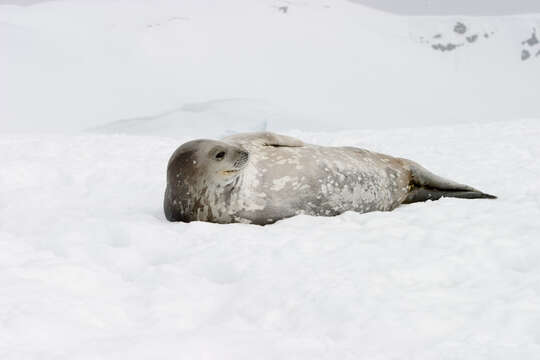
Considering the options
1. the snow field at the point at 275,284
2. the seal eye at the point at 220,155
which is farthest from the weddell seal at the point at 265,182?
the snow field at the point at 275,284

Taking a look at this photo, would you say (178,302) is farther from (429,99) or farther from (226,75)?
(429,99)

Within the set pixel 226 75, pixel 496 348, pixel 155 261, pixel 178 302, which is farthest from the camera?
pixel 226 75

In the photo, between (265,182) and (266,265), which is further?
(265,182)

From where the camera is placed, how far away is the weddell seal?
275 centimetres

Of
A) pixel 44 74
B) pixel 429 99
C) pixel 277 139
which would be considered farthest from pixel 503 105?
pixel 277 139

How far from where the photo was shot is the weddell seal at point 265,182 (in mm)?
2750

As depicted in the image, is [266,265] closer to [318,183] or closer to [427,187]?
[318,183]

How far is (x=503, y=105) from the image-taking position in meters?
74.6

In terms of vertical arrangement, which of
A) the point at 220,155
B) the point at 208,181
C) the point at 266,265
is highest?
the point at 220,155

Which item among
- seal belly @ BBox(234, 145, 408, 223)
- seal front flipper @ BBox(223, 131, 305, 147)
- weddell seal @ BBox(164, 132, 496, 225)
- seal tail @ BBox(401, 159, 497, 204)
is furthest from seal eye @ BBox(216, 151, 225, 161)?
seal tail @ BBox(401, 159, 497, 204)

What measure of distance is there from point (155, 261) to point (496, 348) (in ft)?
4.48

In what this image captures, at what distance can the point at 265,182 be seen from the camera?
2.81m

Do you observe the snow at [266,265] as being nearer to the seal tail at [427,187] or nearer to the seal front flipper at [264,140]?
the seal tail at [427,187]

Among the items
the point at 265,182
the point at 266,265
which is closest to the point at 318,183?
the point at 265,182
